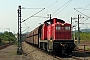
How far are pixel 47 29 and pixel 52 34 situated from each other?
A: 2.69 meters

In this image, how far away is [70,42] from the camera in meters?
19.4

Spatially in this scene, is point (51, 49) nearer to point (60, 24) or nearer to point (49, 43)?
point (49, 43)

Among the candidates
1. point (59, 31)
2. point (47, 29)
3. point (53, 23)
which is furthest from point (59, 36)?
point (47, 29)

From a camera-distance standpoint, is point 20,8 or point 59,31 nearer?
point 59,31

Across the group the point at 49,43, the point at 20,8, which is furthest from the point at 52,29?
the point at 20,8

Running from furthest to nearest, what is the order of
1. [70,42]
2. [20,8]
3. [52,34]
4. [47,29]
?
1. [20,8]
2. [47,29]
3. [52,34]
4. [70,42]

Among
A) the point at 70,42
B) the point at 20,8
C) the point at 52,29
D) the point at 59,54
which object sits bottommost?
the point at 59,54

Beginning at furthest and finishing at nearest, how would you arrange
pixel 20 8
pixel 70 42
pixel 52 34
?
1. pixel 20 8
2. pixel 52 34
3. pixel 70 42

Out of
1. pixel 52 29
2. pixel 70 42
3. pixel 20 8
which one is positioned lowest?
pixel 70 42

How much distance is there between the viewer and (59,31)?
66.4 feet

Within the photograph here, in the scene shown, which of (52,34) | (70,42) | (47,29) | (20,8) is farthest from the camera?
(20,8)

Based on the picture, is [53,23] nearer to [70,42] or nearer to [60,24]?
[60,24]

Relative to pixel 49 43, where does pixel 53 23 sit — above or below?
above

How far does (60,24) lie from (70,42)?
6.92 feet
